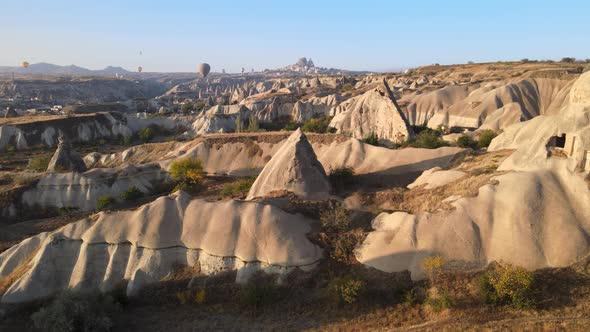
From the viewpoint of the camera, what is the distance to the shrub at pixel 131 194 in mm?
30844

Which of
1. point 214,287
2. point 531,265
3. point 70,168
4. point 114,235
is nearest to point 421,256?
point 531,265

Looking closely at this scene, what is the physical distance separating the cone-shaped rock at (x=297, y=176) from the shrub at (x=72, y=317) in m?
11.1

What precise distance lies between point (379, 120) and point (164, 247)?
29402 millimetres

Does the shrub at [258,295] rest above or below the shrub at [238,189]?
below

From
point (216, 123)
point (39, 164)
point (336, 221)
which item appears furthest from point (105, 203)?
point (216, 123)

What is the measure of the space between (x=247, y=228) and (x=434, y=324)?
7898 millimetres

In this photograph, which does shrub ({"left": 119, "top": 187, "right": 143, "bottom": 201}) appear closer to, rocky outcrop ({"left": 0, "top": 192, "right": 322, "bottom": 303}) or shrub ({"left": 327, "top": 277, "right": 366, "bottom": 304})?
rocky outcrop ({"left": 0, "top": 192, "right": 322, "bottom": 303})

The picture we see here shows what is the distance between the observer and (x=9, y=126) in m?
55.2

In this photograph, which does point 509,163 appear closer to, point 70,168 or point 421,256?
point 421,256

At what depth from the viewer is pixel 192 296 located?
15.6m

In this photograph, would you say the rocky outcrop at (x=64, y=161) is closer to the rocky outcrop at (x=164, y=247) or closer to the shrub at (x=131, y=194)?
the shrub at (x=131, y=194)

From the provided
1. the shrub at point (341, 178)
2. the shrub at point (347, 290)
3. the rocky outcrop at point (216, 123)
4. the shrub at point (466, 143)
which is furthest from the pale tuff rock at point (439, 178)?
the rocky outcrop at point (216, 123)

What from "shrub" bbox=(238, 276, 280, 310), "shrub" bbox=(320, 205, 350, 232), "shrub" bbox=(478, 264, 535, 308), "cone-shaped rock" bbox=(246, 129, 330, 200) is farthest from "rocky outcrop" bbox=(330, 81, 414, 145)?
"shrub" bbox=(238, 276, 280, 310)

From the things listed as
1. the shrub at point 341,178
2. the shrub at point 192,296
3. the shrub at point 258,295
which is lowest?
the shrub at point 192,296
